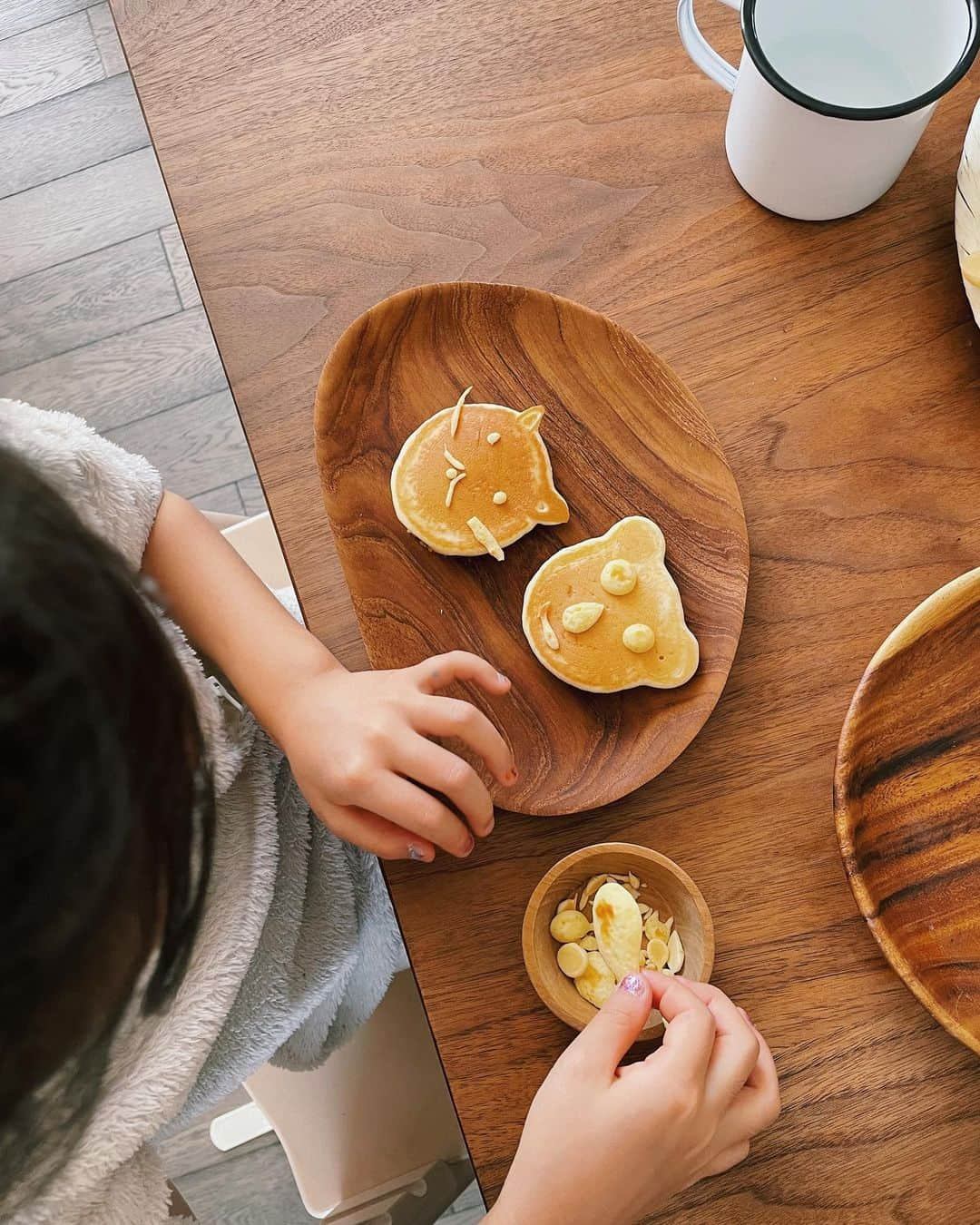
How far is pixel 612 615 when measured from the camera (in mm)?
592

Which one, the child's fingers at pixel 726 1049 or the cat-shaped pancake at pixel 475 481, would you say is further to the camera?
the cat-shaped pancake at pixel 475 481

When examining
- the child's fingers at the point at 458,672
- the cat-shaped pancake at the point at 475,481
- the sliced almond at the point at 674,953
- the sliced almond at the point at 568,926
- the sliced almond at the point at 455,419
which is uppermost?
the sliced almond at the point at 455,419

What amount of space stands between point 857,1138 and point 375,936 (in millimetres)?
375

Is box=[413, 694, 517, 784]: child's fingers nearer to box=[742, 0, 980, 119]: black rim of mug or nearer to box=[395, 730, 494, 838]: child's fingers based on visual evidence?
box=[395, 730, 494, 838]: child's fingers

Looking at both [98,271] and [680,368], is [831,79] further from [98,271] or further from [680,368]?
[98,271]

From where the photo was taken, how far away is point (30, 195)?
4.92 ft

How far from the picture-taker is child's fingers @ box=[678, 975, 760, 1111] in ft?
1.59

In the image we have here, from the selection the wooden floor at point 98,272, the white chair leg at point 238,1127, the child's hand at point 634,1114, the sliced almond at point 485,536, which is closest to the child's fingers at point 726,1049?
the child's hand at point 634,1114

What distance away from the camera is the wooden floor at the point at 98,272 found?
144cm

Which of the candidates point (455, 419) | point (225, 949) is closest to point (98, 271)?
point (455, 419)

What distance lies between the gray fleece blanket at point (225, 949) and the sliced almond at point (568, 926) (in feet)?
0.66

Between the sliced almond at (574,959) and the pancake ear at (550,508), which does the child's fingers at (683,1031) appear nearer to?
the sliced almond at (574,959)

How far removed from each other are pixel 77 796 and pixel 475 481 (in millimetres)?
376

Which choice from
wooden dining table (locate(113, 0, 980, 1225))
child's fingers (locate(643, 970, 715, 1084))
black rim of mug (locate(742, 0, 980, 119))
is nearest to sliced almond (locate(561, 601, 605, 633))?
wooden dining table (locate(113, 0, 980, 1225))
